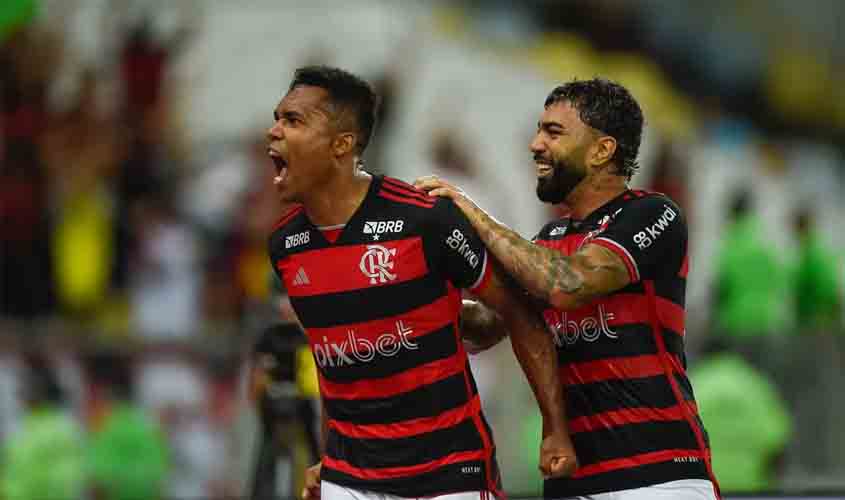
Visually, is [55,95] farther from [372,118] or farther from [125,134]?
[372,118]

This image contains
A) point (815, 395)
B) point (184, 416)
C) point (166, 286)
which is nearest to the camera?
point (815, 395)

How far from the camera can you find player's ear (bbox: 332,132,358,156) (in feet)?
15.2

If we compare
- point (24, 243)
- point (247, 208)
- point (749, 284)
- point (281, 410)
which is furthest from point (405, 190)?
point (24, 243)

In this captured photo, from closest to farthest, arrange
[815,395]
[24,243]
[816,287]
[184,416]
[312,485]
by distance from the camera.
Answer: [312,485]
[815,395]
[184,416]
[816,287]
[24,243]

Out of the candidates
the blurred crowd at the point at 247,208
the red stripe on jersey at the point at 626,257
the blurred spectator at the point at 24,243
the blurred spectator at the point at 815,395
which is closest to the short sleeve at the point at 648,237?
the red stripe on jersey at the point at 626,257

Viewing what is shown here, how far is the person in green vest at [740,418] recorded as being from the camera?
9.77 m

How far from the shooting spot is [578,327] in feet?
15.0

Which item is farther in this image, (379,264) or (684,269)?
(684,269)

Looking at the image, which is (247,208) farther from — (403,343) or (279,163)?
(403,343)

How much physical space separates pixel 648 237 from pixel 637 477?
667 millimetres

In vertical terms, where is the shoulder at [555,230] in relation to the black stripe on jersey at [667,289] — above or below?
above

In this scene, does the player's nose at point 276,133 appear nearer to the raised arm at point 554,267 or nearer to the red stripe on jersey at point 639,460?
the raised arm at point 554,267

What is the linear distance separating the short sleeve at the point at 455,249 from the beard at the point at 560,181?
0.28m

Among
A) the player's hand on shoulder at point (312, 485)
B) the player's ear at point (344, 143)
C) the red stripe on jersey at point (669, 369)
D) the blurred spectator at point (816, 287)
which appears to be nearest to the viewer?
the red stripe on jersey at point (669, 369)
